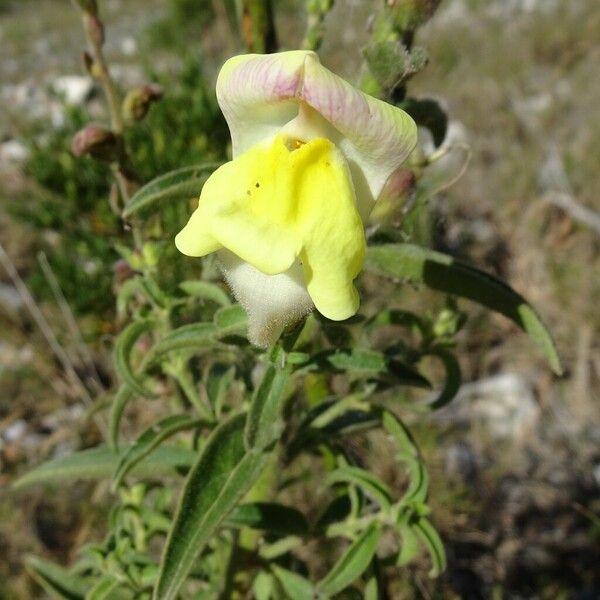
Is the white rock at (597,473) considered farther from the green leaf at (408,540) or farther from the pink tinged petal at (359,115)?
the pink tinged petal at (359,115)

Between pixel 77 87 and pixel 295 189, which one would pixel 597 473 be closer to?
pixel 295 189

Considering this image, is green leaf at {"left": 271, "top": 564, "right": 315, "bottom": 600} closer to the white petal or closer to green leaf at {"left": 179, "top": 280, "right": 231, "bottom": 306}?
green leaf at {"left": 179, "top": 280, "right": 231, "bottom": 306}

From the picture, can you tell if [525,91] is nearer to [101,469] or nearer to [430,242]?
[430,242]

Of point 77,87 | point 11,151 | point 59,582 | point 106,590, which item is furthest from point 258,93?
point 77,87

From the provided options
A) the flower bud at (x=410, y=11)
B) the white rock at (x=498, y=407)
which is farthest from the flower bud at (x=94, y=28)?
the white rock at (x=498, y=407)

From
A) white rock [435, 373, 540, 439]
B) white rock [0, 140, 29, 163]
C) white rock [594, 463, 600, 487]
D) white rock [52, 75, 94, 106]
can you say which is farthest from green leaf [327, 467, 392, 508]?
white rock [52, 75, 94, 106]

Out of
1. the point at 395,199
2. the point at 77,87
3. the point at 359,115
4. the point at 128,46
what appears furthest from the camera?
the point at 128,46
